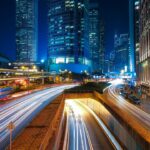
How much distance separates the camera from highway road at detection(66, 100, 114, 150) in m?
40.9

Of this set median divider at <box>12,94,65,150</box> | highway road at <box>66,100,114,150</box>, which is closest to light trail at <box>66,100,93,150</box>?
highway road at <box>66,100,114,150</box>

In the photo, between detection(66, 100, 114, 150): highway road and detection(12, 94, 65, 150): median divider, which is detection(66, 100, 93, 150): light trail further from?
detection(12, 94, 65, 150): median divider

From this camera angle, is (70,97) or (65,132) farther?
(70,97)

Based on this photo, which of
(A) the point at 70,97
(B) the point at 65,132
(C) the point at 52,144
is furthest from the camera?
(A) the point at 70,97

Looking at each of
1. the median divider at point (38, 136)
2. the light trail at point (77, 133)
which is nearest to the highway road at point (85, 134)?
the light trail at point (77, 133)

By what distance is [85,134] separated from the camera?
161 feet

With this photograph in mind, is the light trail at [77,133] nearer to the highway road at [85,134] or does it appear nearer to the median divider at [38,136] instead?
the highway road at [85,134]

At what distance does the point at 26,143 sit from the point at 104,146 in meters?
15.7

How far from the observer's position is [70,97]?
76438 millimetres

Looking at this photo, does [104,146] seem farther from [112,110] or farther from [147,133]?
[147,133]

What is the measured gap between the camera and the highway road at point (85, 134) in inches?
1609

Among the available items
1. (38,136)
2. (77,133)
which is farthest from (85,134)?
(38,136)

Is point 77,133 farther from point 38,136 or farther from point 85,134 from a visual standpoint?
point 38,136

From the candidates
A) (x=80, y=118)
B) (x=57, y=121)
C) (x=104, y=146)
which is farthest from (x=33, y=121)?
(x=80, y=118)
